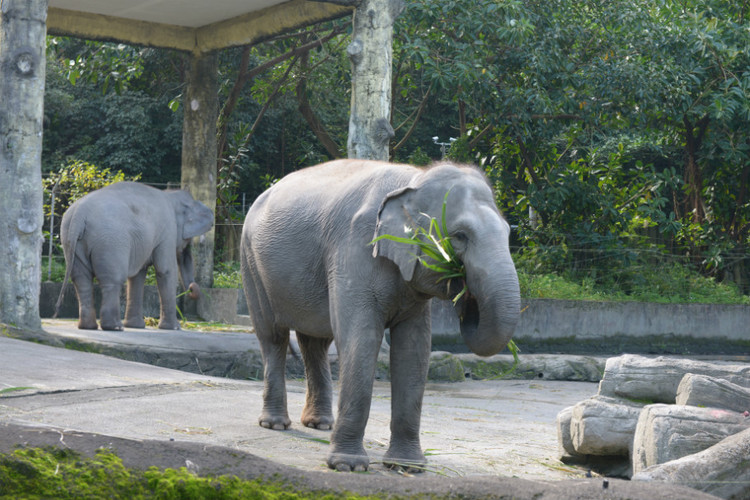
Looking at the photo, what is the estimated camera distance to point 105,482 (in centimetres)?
274

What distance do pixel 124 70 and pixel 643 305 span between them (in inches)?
378

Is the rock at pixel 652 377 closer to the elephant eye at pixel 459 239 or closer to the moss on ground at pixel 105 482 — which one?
the elephant eye at pixel 459 239

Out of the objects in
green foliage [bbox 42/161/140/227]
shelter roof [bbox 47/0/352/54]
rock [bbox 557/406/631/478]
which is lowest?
rock [bbox 557/406/631/478]

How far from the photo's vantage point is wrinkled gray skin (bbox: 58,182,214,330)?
35.1 feet

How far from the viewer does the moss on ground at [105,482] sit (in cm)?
267

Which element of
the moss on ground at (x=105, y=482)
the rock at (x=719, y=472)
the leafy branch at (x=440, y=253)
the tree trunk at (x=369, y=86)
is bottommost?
the rock at (x=719, y=472)

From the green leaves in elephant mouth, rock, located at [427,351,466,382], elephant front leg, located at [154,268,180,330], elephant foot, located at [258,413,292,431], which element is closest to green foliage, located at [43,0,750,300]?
elephant front leg, located at [154,268,180,330]

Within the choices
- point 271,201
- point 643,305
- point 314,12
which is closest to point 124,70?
point 314,12

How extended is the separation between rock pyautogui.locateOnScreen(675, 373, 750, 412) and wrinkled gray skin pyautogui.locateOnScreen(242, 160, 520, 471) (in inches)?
46.6

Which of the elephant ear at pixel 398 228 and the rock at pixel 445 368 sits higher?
the elephant ear at pixel 398 228

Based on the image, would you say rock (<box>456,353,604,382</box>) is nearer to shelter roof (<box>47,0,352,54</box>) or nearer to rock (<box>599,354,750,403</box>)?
shelter roof (<box>47,0,352,54</box>)

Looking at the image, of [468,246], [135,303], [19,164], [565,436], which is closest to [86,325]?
[135,303]

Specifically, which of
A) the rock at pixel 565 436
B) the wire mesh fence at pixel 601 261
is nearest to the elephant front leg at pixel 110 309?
the wire mesh fence at pixel 601 261

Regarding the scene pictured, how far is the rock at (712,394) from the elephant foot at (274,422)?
2.28m
